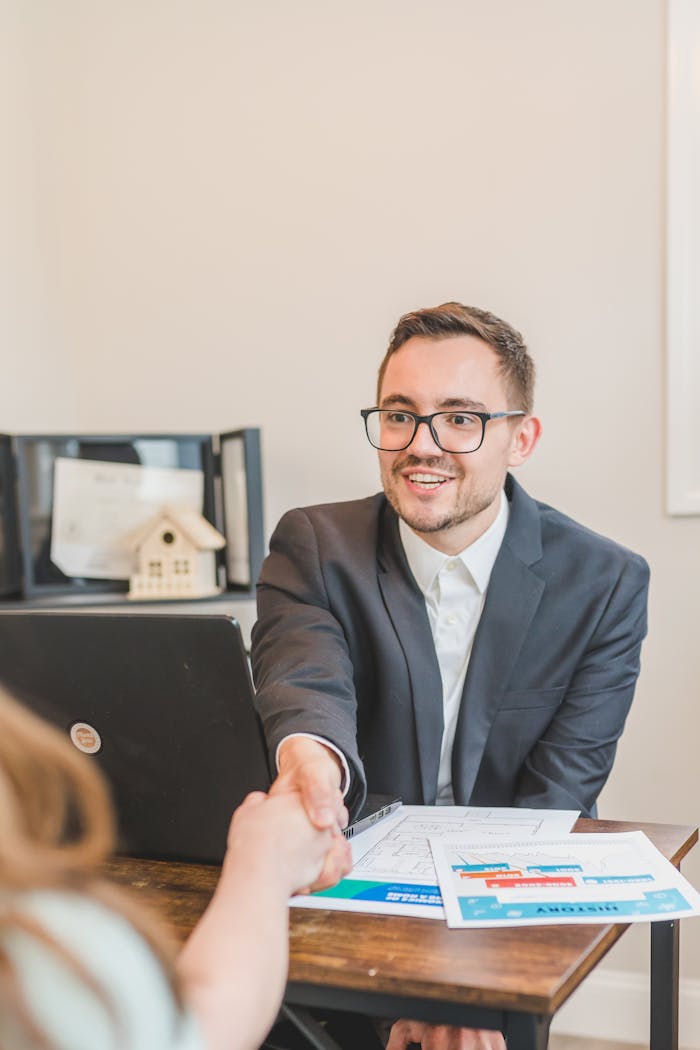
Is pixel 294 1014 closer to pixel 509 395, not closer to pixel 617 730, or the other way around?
pixel 617 730

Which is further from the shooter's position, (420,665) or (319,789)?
(420,665)

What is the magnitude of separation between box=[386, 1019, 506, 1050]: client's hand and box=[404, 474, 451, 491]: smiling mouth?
2.50ft

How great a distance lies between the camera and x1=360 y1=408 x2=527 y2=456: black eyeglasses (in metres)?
1.74

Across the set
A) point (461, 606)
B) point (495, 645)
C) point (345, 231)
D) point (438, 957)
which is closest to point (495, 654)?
point (495, 645)

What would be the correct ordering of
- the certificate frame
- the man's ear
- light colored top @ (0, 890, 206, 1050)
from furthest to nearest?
the certificate frame → the man's ear → light colored top @ (0, 890, 206, 1050)

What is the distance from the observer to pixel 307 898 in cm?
114

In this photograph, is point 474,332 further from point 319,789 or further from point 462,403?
point 319,789

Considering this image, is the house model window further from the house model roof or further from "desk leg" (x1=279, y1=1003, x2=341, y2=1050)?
"desk leg" (x1=279, y1=1003, x2=341, y2=1050)

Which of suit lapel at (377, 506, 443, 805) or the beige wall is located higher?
the beige wall

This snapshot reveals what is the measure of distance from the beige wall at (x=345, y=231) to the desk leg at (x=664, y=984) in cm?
105

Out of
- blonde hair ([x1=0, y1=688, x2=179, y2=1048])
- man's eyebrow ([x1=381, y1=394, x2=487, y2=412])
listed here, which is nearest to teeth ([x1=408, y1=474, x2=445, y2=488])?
man's eyebrow ([x1=381, y1=394, x2=487, y2=412])

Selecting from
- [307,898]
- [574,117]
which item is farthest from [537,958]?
[574,117]

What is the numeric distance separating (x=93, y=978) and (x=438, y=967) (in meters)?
0.42

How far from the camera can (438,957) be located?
38.8 inches
